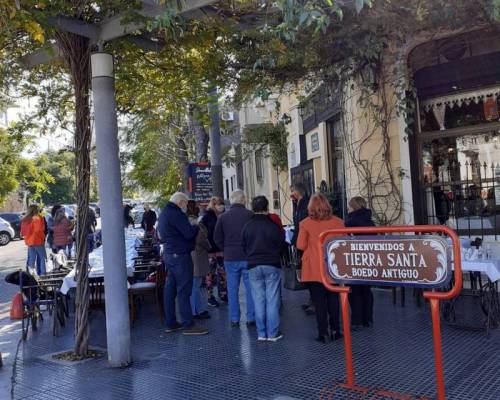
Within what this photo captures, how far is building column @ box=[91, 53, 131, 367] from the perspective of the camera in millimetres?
5355

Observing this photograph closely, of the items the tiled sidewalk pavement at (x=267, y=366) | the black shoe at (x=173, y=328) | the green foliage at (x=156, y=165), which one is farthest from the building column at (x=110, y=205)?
the green foliage at (x=156, y=165)

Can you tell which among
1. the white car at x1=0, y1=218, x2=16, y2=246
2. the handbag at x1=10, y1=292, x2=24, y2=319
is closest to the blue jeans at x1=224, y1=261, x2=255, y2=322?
the handbag at x1=10, y1=292, x2=24, y2=319

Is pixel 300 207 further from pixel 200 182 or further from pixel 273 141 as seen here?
pixel 273 141

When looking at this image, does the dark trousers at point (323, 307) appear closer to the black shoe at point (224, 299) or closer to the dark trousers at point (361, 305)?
the dark trousers at point (361, 305)

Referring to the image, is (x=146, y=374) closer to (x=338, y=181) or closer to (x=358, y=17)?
(x=358, y=17)

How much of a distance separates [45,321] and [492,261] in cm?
631

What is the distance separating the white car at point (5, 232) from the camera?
25047 mm

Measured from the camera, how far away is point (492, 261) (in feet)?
19.0

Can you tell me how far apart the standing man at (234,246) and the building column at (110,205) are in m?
1.65

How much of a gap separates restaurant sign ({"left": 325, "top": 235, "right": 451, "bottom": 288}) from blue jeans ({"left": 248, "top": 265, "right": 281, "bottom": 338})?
5.80 ft

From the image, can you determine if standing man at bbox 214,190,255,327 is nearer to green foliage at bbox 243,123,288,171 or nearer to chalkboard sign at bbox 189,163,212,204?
chalkboard sign at bbox 189,163,212,204

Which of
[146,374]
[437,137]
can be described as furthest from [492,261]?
[146,374]

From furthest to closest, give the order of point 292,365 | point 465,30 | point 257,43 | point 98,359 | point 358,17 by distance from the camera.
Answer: point 465,30 → point 257,43 → point 358,17 → point 98,359 → point 292,365

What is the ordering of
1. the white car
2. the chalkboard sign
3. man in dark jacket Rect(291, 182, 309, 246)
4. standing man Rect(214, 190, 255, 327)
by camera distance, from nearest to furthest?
standing man Rect(214, 190, 255, 327) → man in dark jacket Rect(291, 182, 309, 246) → the chalkboard sign → the white car
